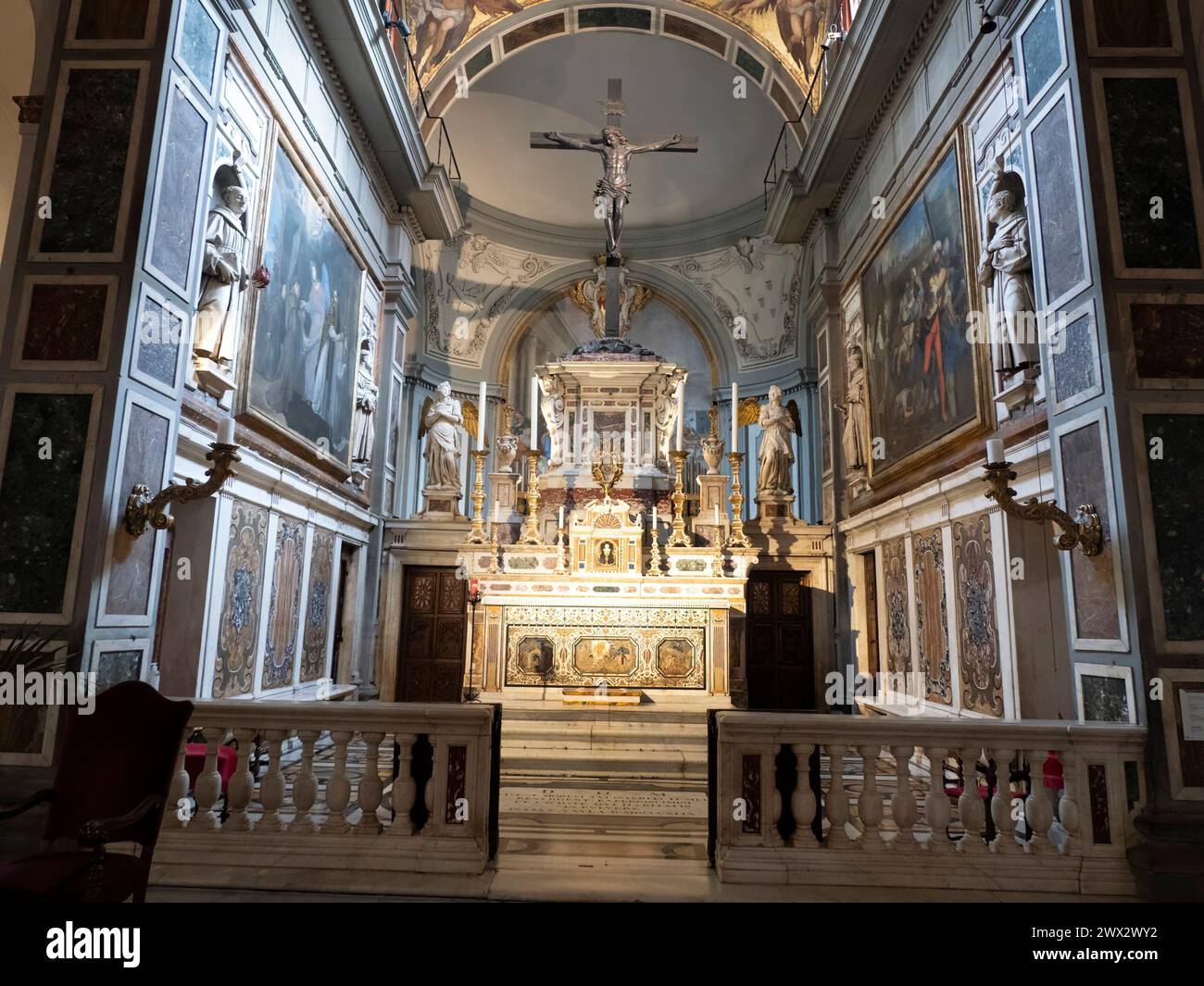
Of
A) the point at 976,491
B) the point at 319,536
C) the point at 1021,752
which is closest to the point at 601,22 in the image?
the point at 319,536

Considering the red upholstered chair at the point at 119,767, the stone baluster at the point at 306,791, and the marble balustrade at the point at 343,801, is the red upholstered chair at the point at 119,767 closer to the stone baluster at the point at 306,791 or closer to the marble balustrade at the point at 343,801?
the marble balustrade at the point at 343,801

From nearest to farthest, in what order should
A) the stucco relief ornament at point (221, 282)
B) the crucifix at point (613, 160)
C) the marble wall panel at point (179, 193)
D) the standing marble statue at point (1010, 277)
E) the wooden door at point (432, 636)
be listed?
1. the marble wall panel at point (179, 193)
2. the standing marble statue at point (1010, 277)
3. the stucco relief ornament at point (221, 282)
4. the wooden door at point (432, 636)
5. the crucifix at point (613, 160)

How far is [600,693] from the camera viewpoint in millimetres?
7867

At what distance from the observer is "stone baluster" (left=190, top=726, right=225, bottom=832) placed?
414 cm

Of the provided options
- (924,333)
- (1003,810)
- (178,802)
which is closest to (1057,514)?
(1003,810)

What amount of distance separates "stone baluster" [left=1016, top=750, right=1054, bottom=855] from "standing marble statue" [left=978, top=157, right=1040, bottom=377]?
3174mm

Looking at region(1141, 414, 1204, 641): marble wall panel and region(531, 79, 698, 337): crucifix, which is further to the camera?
region(531, 79, 698, 337): crucifix

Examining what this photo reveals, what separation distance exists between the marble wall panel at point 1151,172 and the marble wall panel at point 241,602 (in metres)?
7.07

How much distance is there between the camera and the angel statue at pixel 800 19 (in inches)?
472

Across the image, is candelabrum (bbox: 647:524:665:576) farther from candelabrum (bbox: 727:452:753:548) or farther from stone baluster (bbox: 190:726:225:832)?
stone baluster (bbox: 190:726:225:832)

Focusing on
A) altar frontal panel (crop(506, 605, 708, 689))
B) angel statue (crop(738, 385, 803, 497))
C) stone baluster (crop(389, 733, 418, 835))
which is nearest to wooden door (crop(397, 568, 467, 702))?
altar frontal panel (crop(506, 605, 708, 689))

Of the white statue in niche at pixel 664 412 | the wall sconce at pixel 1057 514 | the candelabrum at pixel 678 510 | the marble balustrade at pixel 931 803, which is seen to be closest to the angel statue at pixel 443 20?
the white statue in niche at pixel 664 412

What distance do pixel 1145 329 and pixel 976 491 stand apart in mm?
2296
